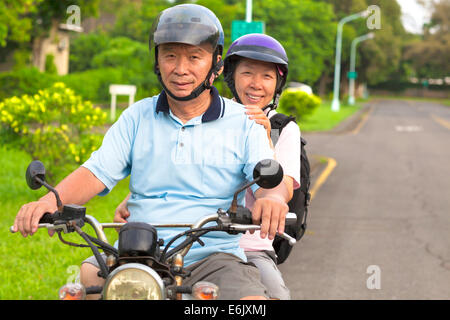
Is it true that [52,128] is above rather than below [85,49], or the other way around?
below

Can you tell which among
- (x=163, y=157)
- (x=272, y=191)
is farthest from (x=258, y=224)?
(x=163, y=157)

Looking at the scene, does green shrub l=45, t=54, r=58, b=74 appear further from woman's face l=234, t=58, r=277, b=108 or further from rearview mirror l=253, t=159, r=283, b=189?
rearview mirror l=253, t=159, r=283, b=189

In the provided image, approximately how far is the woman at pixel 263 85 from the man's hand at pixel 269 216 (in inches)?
33.0

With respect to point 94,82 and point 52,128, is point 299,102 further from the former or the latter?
point 52,128

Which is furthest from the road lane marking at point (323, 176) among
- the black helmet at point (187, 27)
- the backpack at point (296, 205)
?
the black helmet at point (187, 27)

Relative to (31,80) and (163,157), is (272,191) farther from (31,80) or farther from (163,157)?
(31,80)

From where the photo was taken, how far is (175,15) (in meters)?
2.70

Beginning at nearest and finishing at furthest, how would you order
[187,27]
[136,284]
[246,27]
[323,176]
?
[136,284] < [187,27] < [246,27] < [323,176]

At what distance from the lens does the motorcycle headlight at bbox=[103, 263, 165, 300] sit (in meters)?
2.14

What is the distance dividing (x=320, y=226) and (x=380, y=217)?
4.24 ft

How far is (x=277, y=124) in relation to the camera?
3.86 meters

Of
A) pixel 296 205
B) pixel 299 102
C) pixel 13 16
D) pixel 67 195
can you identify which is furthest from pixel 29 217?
pixel 299 102

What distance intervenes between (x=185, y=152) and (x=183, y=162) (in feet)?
0.15

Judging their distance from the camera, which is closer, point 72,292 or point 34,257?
point 72,292
